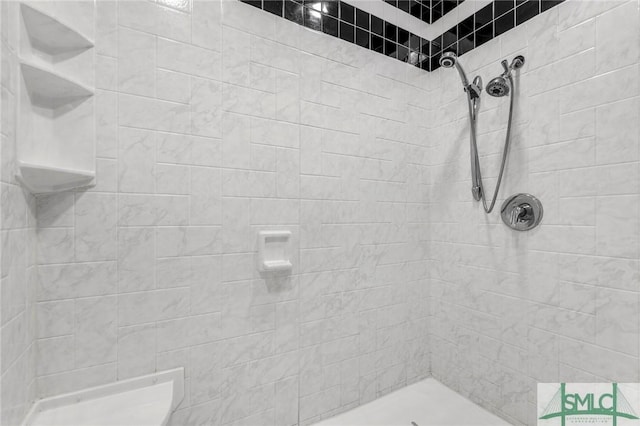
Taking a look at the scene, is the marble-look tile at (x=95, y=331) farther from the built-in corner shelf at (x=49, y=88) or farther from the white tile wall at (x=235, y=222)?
the built-in corner shelf at (x=49, y=88)

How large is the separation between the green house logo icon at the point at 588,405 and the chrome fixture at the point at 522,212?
0.67 metres

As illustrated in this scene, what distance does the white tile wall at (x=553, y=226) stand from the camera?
1.09 metres

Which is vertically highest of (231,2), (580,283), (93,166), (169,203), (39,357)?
(231,2)

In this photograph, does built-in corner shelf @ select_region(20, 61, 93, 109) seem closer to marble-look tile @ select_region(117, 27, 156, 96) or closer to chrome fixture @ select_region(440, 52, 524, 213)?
marble-look tile @ select_region(117, 27, 156, 96)

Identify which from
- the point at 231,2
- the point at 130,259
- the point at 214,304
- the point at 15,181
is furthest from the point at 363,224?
the point at 15,181

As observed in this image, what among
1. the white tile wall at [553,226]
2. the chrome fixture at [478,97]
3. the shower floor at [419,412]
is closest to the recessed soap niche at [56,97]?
the chrome fixture at [478,97]

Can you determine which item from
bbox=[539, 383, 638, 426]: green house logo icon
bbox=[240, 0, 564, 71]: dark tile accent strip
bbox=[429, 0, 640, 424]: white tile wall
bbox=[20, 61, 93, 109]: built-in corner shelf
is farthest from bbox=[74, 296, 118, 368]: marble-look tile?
bbox=[539, 383, 638, 426]: green house logo icon

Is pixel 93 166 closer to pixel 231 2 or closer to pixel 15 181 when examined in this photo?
pixel 15 181

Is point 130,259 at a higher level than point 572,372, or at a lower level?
higher

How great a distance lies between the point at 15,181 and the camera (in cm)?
80

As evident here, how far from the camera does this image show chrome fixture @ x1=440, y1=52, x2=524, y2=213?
1354 millimetres

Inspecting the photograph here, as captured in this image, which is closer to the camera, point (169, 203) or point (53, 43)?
point (53, 43)

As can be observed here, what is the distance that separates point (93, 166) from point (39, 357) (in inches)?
25.7

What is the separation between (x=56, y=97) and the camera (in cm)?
93
